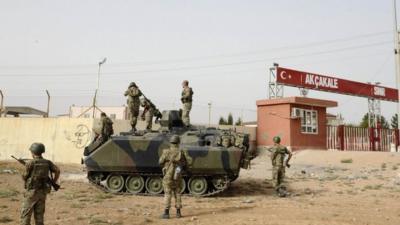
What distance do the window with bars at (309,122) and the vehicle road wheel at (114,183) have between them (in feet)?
44.8

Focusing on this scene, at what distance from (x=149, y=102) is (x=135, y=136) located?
6.78ft

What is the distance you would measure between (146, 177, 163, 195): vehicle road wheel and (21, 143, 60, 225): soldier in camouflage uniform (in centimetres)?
621

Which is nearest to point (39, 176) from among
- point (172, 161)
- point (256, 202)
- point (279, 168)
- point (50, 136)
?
point (172, 161)

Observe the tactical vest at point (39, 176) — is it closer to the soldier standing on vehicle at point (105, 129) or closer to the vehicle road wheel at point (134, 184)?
the vehicle road wheel at point (134, 184)

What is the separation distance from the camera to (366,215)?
9.62 meters

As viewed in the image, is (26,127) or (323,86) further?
(323,86)

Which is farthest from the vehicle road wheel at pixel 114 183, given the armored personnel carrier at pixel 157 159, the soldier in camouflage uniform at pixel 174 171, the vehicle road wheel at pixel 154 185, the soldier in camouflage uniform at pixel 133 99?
the soldier in camouflage uniform at pixel 174 171

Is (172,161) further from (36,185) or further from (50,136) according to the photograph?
(50,136)

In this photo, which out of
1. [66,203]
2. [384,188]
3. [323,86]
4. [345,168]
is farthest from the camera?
[323,86]

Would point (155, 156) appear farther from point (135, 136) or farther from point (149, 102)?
point (149, 102)

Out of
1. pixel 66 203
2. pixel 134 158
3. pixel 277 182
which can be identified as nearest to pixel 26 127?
pixel 134 158

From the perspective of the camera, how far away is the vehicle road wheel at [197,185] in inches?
505

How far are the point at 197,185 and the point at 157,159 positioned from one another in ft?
4.30

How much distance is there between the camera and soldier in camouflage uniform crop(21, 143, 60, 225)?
22.7 ft
